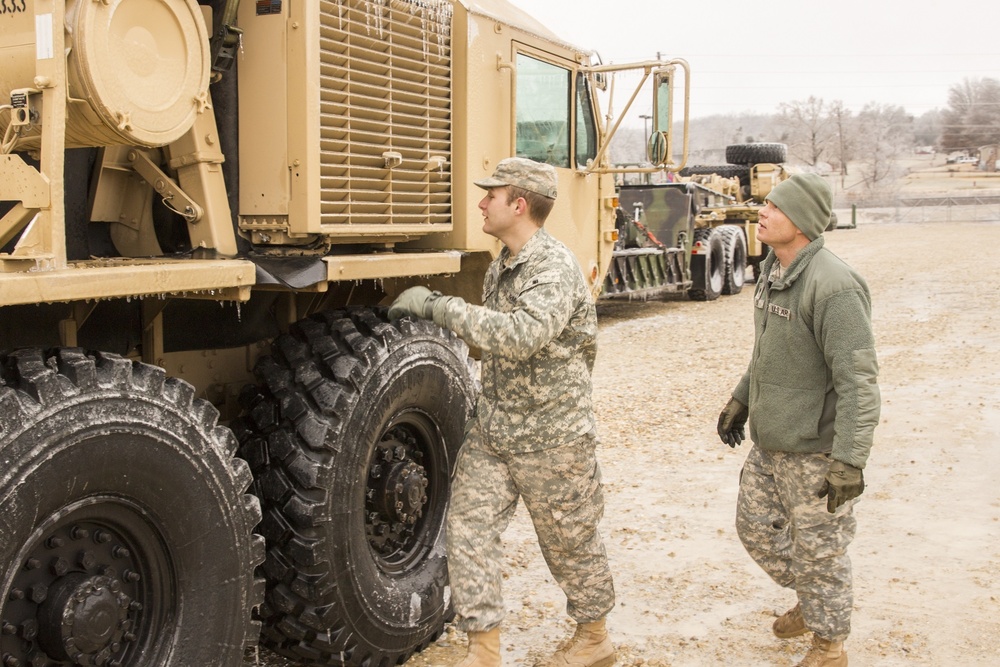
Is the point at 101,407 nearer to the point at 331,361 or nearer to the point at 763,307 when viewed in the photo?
the point at 331,361

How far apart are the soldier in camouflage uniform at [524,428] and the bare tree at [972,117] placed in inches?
2914

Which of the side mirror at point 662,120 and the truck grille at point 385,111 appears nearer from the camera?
the truck grille at point 385,111

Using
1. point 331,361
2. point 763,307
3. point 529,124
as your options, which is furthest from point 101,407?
point 529,124

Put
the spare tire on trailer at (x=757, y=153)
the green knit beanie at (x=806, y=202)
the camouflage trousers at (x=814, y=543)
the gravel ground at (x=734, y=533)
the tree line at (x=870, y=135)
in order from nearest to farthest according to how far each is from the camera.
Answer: the camouflage trousers at (x=814, y=543) < the green knit beanie at (x=806, y=202) < the gravel ground at (x=734, y=533) < the spare tire on trailer at (x=757, y=153) < the tree line at (x=870, y=135)

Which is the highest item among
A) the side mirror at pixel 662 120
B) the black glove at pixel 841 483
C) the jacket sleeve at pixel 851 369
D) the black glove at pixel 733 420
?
the side mirror at pixel 662 120

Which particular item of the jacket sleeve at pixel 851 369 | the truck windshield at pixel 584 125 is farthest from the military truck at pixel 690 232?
the jacket sleeve at pixel 851 369

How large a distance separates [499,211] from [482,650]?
1.50 meters

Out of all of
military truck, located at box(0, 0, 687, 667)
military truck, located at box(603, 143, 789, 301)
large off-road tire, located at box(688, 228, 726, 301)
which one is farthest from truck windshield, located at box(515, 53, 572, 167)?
large off-road tire, located at box(688, 228, 726, 301)

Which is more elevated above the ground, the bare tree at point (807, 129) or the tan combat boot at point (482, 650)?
the bare tree at point (807, 129)

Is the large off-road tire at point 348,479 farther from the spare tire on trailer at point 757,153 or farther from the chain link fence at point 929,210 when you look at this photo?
the chain link fence at point 929,210

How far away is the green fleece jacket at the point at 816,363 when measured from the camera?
3805 mm

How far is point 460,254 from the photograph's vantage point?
4.50m

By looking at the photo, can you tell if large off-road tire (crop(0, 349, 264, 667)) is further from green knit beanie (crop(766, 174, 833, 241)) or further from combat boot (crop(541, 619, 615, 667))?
green knit beanie (crop(766, 174, 833, 241))

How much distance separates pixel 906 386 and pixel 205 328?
7306 mm
